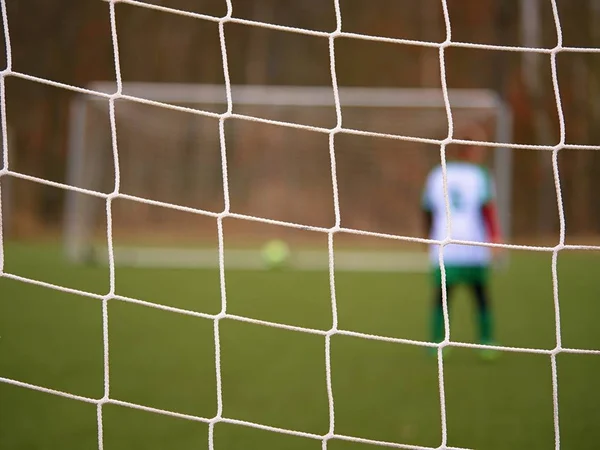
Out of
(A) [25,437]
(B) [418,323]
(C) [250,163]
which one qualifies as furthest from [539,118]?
(A) [25,437]

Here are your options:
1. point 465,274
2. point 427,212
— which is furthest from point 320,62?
point 465,274

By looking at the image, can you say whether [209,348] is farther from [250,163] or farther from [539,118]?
[539,118]

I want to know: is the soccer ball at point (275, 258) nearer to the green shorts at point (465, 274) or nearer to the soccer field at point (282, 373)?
the soccer field at point (282, 373)

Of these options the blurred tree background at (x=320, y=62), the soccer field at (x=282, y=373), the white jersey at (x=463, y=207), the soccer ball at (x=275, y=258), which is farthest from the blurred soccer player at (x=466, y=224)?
the blurred tree background at (x=320, y=62)

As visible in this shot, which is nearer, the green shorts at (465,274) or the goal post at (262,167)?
the green shorts at (465,274)

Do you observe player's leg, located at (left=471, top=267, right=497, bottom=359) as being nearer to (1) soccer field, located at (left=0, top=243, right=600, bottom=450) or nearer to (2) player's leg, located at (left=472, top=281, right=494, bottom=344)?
(2) player's leg, located at (left=472, top=281, right=494, bottom=344)

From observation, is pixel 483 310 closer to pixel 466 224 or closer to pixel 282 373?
pixel 466 224

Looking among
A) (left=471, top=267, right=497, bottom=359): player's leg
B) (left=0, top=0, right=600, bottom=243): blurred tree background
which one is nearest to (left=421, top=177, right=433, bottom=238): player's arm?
(left=471, top=267, right=497, bottom=359): player's leg

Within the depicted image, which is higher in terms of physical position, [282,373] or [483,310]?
[483,310]

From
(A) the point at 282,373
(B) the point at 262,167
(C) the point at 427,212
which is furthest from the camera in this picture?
(B) the point at 262,167

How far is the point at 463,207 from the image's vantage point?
4.29 m

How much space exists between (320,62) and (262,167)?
6093mm

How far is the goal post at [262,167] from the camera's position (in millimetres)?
10383

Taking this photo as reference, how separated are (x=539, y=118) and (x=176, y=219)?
7.75 meters
